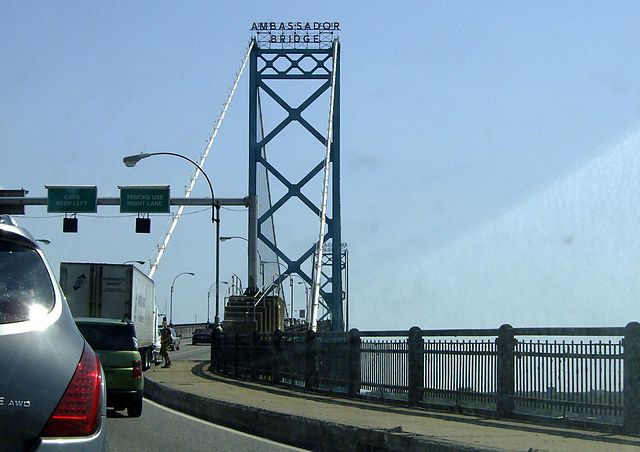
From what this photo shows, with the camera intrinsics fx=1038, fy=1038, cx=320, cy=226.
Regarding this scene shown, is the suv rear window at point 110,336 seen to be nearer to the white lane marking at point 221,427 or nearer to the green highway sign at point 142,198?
the white lane marking at point 221,427

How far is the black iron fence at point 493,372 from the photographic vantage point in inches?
448

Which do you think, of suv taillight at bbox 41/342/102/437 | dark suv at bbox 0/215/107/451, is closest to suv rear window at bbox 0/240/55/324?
dark suv at bbox 0/215/107/451

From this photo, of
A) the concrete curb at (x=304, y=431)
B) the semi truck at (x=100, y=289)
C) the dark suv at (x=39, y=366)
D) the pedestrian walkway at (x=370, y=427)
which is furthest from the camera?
the semi truck at (x=100, y=289)

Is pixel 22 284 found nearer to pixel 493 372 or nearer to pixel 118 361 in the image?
pixel 493 372

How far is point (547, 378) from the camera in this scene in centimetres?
1263

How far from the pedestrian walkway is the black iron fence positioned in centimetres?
26

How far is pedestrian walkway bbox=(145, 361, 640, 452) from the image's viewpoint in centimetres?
1049

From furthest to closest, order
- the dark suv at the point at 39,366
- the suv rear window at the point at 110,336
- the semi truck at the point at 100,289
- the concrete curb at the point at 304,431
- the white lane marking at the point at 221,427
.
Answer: the semi truck at the point at 100,289, the suv rear window at the point at 110,336, the white lane marking at the point at 221,427, the concrete curb at the point at 304,431, the dark suv at the point at 39,366

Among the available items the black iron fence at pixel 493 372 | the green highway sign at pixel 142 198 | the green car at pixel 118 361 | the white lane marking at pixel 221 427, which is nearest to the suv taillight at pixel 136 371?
the green car at pixel 118 361

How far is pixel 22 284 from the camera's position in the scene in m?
4.52

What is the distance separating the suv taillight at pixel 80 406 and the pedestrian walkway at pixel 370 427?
18.8 ft

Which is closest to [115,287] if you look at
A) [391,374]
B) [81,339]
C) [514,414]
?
[391,374]

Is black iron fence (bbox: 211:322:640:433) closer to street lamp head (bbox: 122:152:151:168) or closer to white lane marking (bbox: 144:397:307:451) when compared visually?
white lane marking (bbox: 144:397:307:451)

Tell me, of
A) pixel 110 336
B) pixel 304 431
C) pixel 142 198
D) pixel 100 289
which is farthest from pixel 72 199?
pixel 304 431
